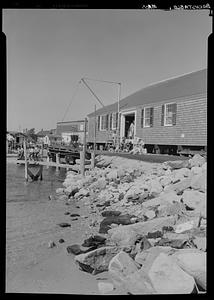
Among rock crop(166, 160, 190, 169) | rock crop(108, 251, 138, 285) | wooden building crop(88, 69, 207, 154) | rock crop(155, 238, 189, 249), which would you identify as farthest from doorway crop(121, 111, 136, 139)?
rock crop(108, 251, 138, 285)

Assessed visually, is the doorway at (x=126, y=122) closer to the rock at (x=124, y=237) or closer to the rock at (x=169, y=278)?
the rock at (x=124, y=237)

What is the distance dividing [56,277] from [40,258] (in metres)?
0.83

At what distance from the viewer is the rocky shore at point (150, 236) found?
101 inches

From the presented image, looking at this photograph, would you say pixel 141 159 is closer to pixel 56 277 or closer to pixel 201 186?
pixel 201 186

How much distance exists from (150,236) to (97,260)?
0.81 m

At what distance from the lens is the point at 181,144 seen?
11.5 meters

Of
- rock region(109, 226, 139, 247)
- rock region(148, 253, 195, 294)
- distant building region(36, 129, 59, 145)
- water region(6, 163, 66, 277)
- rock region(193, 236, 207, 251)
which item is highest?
distant building region(36, 129, 59, 145)

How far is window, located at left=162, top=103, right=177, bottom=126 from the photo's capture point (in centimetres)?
1202

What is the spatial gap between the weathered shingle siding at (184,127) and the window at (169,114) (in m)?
0.17

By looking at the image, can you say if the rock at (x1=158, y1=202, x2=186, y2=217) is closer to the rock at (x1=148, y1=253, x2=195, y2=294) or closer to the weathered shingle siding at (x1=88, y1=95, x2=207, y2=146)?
the rock at (x1=148, y1=253, x2=195, y2=294)

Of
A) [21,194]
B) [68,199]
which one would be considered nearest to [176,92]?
[68,199]

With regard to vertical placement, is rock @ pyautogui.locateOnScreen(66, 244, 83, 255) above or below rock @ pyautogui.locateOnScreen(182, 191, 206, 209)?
below

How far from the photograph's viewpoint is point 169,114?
1231cm

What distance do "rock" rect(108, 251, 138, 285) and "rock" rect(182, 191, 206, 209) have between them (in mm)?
1986
